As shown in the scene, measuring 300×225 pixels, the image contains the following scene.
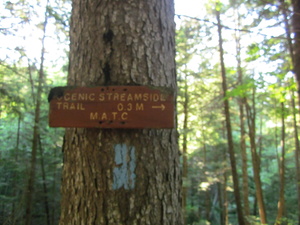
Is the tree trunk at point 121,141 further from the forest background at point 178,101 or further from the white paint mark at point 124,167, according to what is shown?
the forest background at point 178,101

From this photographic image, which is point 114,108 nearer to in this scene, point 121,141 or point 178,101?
point 121,141

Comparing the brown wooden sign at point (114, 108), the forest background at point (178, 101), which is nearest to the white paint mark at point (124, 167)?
the brown wooden sign at point (114, 108)

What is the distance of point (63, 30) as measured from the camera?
10.0 metres

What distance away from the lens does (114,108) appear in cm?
136

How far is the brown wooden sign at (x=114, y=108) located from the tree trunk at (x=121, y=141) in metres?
0.06

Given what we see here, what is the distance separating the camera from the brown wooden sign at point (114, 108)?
4.39 ft

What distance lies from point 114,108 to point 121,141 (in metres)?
0.19

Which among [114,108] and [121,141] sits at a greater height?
[114,108]

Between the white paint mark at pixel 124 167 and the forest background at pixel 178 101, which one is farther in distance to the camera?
the forest background at pixel 178 101

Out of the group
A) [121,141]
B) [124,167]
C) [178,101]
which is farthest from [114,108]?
[178,101]

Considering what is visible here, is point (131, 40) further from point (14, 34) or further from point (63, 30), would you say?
point (63, 30)

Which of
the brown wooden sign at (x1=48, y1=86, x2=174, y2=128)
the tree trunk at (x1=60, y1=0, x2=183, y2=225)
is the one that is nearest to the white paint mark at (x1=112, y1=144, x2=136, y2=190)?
the tree trunk at (x1=60, y1=0, x2=183, y2=225)

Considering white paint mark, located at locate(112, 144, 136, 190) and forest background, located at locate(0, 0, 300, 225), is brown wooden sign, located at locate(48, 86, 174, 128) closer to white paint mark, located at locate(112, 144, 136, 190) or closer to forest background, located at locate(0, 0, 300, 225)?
white paint mark, located at locate(112, 144, 136, 190)

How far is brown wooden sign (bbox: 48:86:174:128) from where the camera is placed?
1.34 metres
